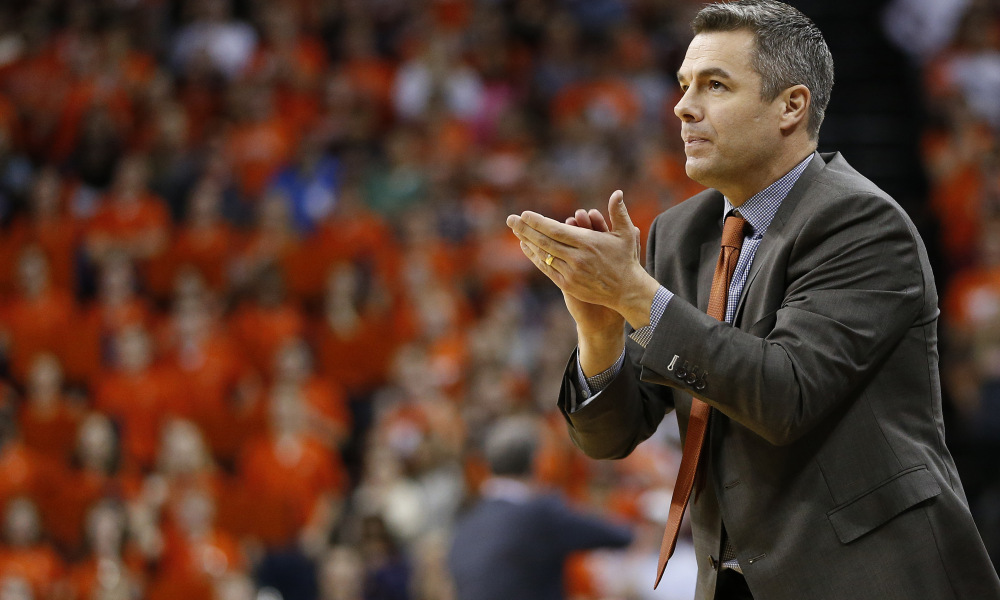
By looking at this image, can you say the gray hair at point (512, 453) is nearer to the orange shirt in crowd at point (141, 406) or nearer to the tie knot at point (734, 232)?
the tie knot at point (734, 232)

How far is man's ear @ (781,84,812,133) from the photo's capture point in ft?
6.55

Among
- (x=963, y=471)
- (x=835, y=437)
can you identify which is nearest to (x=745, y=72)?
(x=835, y=437)

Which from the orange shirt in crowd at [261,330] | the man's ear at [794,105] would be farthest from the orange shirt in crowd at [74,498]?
the man's ear at [794,105]

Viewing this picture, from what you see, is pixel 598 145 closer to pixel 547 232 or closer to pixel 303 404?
pixel 303 404

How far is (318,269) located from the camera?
8.20 metres

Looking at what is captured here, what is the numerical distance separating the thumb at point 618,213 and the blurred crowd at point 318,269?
352 cm

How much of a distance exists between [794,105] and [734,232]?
0.24 metres

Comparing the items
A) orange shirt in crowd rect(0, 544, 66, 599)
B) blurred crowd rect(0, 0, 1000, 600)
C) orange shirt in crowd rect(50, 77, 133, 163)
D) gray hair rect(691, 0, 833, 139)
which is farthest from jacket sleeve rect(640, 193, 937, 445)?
orange shirt in crowd rect(50, 77, 133, 163)

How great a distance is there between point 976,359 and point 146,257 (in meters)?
5.45

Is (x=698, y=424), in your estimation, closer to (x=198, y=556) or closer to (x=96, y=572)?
(x=198, y=556)

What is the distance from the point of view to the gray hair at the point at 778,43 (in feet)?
6.49

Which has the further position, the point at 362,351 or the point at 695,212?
the point at 362,351

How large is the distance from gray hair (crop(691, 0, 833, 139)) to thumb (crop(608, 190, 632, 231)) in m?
0.35

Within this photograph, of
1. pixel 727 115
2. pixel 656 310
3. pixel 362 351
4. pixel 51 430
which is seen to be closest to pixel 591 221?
pixel 656 310
